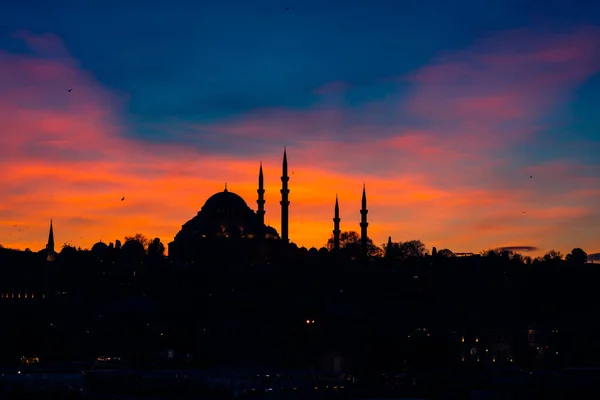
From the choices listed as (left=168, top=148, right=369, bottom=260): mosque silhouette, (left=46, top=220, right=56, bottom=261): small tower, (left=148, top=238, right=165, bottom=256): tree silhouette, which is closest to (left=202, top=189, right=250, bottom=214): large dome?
(left=168, top=148, right=369, bottom=260): mosque silhouette

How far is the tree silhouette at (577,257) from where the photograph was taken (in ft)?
423

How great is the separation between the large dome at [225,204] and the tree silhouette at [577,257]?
42.9 meters

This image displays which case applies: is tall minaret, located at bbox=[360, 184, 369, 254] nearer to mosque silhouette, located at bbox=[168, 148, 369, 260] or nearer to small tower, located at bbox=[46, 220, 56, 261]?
mosque silhouette, located at bbox=[168, 148, 369, 260]

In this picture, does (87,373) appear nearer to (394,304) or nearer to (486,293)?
(394,304)

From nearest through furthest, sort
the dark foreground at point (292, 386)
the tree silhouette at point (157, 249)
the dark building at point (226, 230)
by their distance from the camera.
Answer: the dark foreground at point (292, 386)
the dark building at point (226, 230)
the tree silhouette at point (157, 249)

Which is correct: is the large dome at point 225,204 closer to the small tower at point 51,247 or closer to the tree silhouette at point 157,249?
the tree silhouette at point 157,249

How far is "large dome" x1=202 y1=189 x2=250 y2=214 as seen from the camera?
116 metres

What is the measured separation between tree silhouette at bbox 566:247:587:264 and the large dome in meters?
42.9

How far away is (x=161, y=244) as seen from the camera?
135m

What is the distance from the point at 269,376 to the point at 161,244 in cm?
8787

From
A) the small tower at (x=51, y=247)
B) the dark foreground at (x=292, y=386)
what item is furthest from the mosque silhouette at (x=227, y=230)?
the dark foreground at (x=292, y=386)

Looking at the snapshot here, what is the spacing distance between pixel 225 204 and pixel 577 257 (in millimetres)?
50645

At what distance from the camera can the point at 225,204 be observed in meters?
116

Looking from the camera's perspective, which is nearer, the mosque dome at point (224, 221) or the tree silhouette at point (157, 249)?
the mosque dome at point (224, 221)
